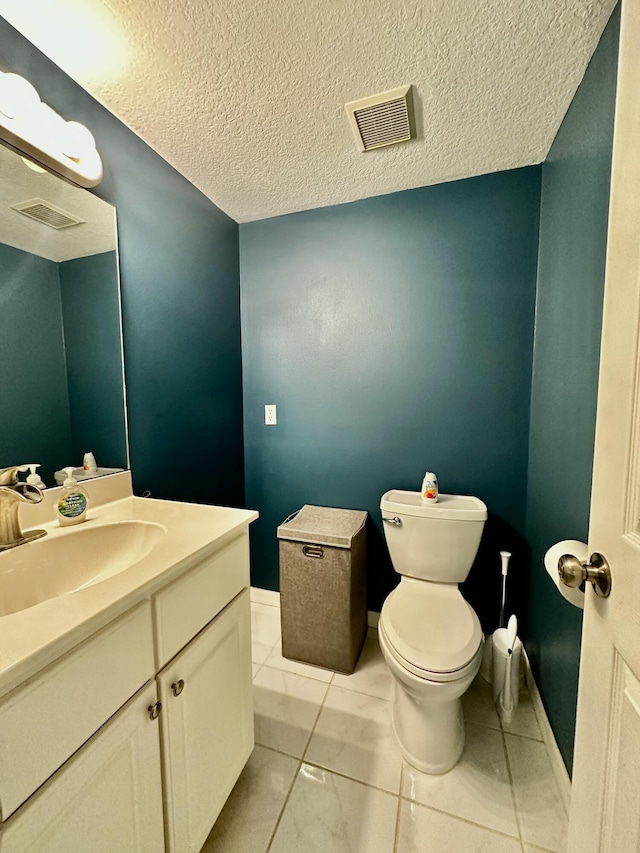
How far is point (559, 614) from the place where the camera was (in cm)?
112

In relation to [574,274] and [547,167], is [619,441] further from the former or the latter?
[547,167]

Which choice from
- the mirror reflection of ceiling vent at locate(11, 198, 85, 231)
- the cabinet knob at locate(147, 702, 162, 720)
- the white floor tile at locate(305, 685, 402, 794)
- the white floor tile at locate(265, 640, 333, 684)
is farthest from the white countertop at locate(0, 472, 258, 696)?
the white floor tile at locate(265, 640, 333, 684)

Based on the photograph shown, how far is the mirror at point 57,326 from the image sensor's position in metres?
0.92

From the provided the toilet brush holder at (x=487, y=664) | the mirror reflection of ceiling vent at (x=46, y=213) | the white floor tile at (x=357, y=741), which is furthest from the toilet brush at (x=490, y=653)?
the mirror reflection of ceiling vent at (x=46, y=213)

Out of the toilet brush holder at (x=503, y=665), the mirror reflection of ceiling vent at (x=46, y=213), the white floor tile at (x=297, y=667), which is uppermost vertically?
the mirror reflection of ceiling vent at (x=46, y=213)

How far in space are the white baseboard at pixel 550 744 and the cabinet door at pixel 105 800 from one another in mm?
1164

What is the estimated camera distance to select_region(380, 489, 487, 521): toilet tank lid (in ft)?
4.60

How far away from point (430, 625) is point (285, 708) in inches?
27.8

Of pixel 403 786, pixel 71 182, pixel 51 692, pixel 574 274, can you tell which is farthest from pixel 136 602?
pixel 574 274

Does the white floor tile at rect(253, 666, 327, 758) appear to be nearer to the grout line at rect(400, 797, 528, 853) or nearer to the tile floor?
the tile floor

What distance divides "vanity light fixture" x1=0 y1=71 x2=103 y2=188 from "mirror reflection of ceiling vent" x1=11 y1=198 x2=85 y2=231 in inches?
4.0

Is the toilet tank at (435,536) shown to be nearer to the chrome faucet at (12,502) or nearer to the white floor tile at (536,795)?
the white floor tile at (536,795)

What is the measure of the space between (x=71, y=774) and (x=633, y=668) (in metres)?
0.86

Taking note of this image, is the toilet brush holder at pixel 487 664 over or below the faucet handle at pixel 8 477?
below
